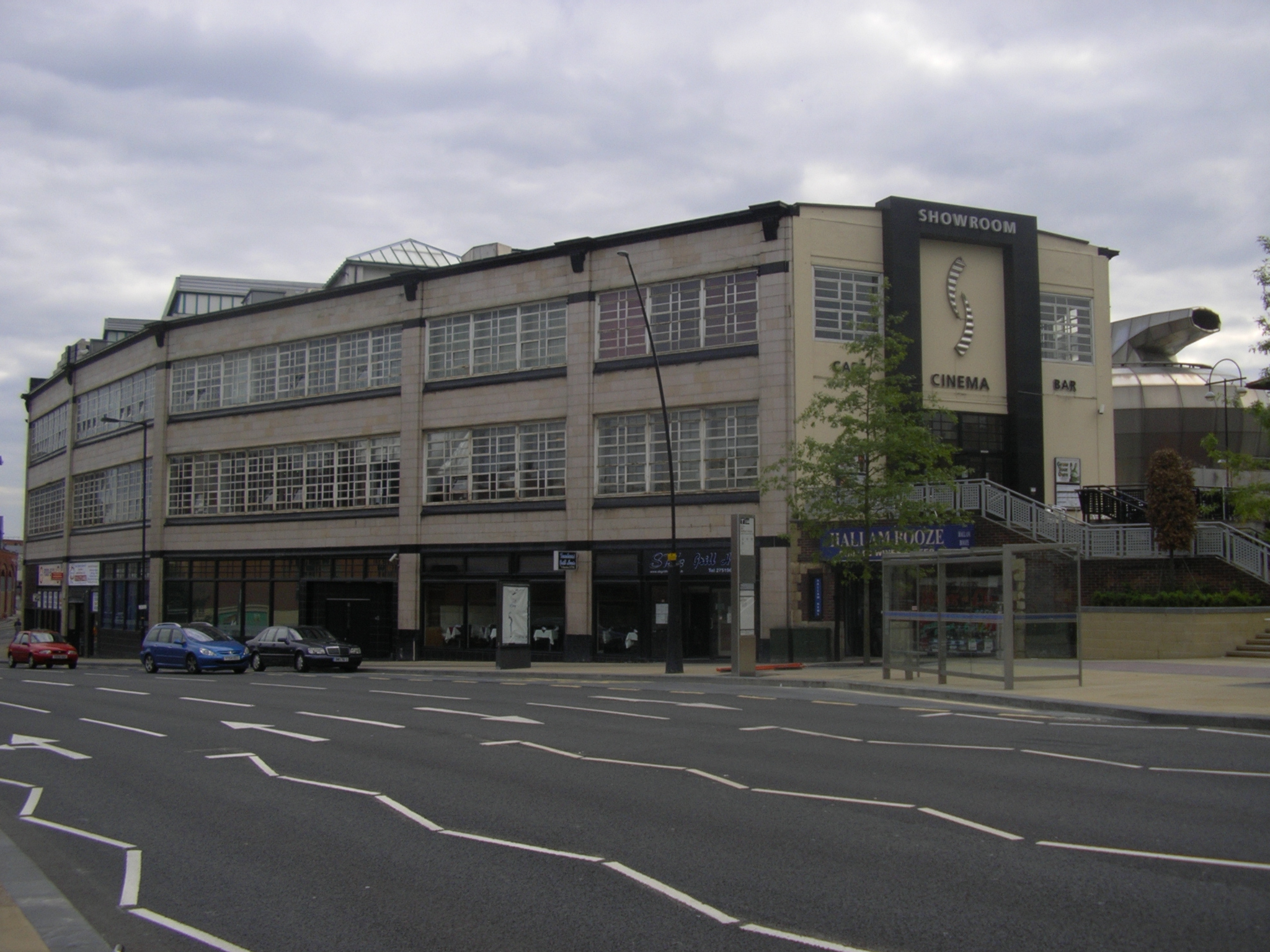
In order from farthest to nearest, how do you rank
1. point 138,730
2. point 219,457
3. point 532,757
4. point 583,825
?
point 219,457, point 138,730, point 532,757, point 583,825

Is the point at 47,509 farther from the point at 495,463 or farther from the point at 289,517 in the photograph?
the point at 495,463

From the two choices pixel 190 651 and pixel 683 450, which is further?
pixel 683 450

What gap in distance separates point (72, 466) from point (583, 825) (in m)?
57.1

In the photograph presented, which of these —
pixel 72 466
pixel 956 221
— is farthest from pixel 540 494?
pixel 72 466

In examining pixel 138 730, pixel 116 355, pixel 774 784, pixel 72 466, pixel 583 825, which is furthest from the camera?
pixel 72 466

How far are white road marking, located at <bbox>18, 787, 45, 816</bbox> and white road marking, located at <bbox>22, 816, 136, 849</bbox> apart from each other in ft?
0.83

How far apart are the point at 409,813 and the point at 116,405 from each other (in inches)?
1977

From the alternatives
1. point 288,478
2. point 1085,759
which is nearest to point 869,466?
point 1085,759

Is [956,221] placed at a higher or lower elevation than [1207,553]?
higher

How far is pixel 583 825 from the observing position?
9.21 metres

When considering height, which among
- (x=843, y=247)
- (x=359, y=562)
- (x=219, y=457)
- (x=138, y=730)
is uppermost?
(x=843, y=247)

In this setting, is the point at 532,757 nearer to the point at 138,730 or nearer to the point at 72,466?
the point at 138,730

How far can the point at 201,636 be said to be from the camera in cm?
3366

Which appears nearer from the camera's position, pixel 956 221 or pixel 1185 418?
pixel 956 221
